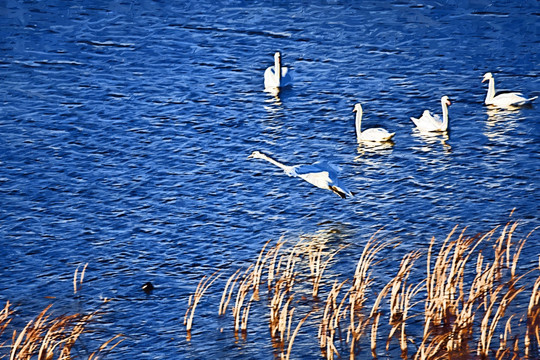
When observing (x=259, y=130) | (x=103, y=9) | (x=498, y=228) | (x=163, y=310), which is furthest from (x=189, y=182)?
(x=103, y=9)

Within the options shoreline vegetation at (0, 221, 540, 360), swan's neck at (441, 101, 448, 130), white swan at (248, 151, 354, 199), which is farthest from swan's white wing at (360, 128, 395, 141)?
shoreline vegetation at (0, 221, 540, 360)

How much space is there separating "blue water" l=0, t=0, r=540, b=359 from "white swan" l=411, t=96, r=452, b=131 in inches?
11.9

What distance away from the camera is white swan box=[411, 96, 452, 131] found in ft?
84.2

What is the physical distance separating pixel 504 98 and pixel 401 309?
11979mm

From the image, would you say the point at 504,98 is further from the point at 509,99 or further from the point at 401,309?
the point at 401,309

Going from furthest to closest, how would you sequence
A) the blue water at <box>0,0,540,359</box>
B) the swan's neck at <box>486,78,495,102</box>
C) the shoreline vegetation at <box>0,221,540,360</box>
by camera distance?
the swan's neck at <box>486,78,495,102</box>
the blue water at <box>0,0,540,359</box>
the shoreline vegetation at <box>0,221,540,360</box>

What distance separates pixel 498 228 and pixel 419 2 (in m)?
17.2

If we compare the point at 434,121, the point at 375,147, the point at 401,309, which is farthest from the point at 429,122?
the point at 401,309

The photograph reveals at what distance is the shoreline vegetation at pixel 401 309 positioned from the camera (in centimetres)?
1535

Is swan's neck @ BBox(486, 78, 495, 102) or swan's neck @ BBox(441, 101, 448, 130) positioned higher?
swan's neck @ BBox(486, 78, 495, 102)

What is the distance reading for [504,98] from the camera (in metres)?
26.8

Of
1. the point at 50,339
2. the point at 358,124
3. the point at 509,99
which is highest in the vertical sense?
the point at 509,99

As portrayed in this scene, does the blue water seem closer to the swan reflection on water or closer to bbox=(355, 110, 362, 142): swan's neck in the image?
the swan reflection on water

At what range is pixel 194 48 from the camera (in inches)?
1291
